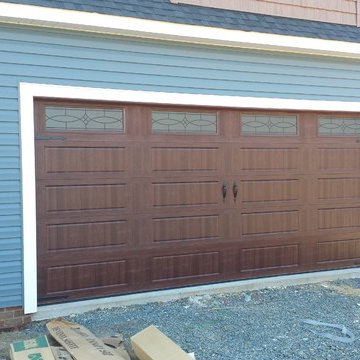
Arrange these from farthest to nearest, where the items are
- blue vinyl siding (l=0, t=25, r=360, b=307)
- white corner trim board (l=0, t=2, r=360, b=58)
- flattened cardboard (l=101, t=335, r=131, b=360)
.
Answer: blue vinyl siding (l=0, t=25, r=360, b=307) < white corner trim board (l=0, t=2, r=360, b=58) < flattened cardboard (l=101, t=335, r=131, b=360)

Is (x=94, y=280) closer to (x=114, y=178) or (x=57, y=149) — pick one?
(x=114, y=178)

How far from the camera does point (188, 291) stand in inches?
208

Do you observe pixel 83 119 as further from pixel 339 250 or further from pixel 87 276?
pixel 339 250

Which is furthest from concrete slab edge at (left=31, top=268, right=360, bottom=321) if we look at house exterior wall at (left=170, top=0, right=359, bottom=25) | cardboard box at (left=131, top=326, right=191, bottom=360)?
house exterior wall at (left=170, top=0, right=359, bottom=25)

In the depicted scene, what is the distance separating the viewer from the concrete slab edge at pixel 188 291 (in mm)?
4691

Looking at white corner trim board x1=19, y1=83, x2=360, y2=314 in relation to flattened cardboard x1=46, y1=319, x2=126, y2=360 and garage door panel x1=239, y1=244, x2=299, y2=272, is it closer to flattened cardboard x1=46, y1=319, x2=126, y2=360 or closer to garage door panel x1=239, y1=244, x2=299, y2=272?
flattened cardboard x1=46, y1=319, x2=126, y2=360

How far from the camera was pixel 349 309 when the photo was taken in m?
4.90

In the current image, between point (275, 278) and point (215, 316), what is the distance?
131 centimetres

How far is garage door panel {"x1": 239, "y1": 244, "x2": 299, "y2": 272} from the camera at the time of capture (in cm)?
564

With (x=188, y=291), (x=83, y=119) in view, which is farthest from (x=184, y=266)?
(x=83, y=119)

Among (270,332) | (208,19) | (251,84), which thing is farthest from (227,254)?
(208,19)

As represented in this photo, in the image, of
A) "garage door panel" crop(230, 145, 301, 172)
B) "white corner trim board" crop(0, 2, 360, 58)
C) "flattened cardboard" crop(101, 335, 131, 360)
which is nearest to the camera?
"flattened cardboard" crop(101, 335, 131, 360)

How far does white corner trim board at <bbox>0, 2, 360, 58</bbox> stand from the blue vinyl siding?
0.35 ft

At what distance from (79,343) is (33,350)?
0.32 metres
